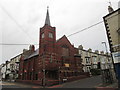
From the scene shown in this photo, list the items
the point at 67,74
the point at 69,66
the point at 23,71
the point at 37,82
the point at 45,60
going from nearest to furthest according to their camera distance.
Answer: the point at 37,82, the point at 45,60, the point at 67,74, the point at 69,66, the point at 23,71

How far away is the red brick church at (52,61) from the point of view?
2881cm

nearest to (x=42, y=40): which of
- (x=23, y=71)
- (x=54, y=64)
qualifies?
(x=54, y=64)

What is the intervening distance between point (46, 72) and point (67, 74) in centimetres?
670

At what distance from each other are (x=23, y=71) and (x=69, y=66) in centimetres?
1871

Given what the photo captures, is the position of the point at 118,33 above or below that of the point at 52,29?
below

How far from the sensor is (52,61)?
100 feet

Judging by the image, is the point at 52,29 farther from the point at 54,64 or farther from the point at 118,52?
the point at 118,52

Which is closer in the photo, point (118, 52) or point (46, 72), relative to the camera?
point (118, 52)

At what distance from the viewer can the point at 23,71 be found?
135 ft

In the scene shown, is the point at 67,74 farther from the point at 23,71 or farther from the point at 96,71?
the point at 23,71

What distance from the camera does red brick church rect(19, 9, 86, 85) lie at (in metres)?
28.8

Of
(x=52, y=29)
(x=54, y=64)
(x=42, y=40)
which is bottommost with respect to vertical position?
(x=54, y=64)

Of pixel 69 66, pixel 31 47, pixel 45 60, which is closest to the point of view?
pixel 45 60

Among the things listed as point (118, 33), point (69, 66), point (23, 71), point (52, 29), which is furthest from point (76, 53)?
point (118, 33)
